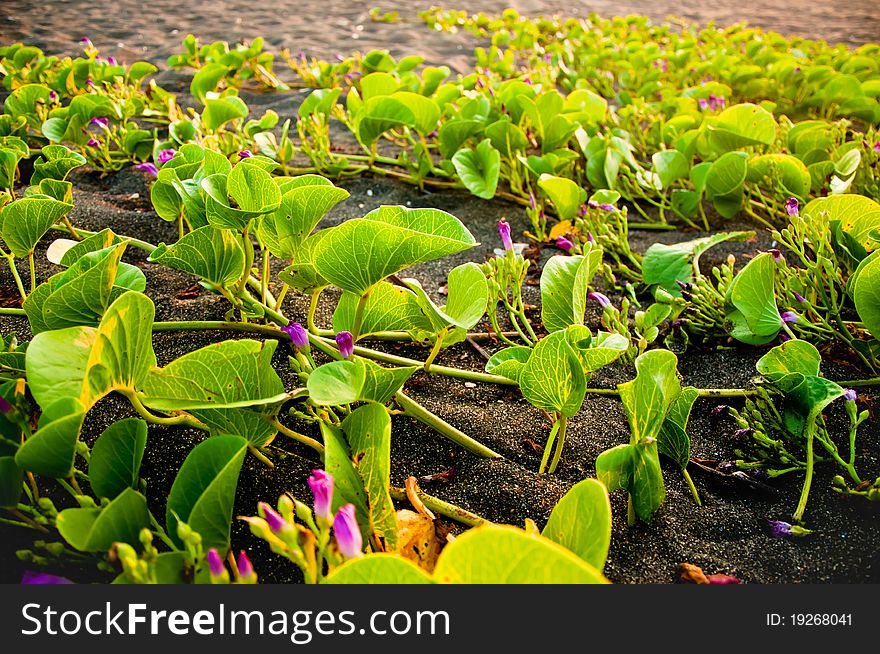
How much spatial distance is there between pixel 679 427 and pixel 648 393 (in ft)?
0.45

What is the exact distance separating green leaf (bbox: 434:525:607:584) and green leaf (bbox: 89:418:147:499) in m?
0.48

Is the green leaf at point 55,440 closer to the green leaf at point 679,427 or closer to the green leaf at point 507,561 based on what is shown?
the green leaf at point 507,561

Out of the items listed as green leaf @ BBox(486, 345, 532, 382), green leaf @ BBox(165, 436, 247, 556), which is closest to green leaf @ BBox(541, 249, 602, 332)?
green leaf @ BBox(486, 345, 532, 382)

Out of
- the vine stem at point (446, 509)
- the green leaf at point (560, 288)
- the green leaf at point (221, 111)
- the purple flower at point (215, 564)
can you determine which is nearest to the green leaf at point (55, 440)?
the purple flower at point (215, 564)

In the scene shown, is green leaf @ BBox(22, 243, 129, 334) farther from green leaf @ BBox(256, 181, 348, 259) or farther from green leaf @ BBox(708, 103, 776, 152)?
green leaf @ BBox(708, 103, 776, 152)

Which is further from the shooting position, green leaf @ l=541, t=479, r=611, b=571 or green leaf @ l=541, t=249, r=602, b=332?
green leaf @ l=541, t=249, r=602, b=332

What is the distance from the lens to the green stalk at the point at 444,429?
1265mm

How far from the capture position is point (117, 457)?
3.00ft

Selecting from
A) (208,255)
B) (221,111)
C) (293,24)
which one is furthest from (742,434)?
(293,24)

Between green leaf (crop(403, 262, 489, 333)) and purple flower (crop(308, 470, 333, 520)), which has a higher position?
green leaf (crop(403, 262, 489, 333))

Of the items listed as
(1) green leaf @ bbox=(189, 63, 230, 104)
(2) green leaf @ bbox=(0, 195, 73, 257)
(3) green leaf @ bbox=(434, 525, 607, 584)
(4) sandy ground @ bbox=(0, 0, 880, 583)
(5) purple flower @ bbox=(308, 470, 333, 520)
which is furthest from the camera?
(1) green leaf @ bbox=(189, 63, 230, 104)

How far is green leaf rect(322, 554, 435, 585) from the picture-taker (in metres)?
0.65

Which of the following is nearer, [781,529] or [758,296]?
[781,529]

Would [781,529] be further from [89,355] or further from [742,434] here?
[89,355]
